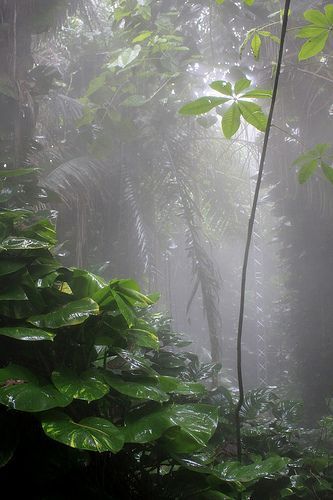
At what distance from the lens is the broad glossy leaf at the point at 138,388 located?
4.87ft

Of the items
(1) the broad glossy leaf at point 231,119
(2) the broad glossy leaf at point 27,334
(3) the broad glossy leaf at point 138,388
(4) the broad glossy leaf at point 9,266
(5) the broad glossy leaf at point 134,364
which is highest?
(1) the broad glossy leaf at point 231,119

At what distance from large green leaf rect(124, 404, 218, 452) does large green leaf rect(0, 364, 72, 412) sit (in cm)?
27

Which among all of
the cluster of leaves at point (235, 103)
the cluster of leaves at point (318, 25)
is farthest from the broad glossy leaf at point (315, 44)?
the cluster of leaves at point (235, 103)

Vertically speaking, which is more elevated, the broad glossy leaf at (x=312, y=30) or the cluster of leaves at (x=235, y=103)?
the broad glossy leaf at (x=312, y=30)

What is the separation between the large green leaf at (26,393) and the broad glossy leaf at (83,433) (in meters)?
0.06

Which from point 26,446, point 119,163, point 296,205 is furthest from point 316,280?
point 26,446

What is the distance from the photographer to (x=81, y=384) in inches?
56.8

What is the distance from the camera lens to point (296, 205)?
8.44 metres

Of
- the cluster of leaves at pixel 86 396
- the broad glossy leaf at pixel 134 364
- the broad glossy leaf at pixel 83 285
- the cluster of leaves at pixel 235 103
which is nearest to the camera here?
the cluster of leaves at pixel 86 396

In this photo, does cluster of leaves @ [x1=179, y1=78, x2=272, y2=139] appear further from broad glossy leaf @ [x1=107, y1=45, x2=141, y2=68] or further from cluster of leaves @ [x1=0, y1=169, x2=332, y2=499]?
broad glossy leaf @ [x1=107, y1=45, x2=141, y2=68]

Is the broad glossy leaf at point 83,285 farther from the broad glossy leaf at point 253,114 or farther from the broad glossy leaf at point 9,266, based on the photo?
the broad glossy leaf at point 253,114

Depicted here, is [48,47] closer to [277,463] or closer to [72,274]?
[72,274]

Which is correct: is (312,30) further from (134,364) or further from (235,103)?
(134,364)

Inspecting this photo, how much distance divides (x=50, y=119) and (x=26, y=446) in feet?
15.9
